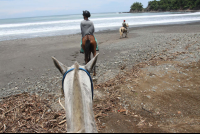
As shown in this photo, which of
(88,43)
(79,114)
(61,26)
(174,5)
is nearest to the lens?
(79,114)

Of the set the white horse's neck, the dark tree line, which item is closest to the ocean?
the white horse's neck

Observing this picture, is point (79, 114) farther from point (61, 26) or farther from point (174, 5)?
point (174, 5)

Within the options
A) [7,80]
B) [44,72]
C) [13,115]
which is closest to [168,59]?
[44,72]

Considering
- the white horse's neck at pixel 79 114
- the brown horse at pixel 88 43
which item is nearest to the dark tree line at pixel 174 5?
the brown horse at pixel 88 43

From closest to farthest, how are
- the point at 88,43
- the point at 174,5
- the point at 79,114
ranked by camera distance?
the point at 79,114 → the point at 88,43 → the point at 174,5

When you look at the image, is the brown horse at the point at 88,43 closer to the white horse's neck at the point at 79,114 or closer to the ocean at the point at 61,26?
the white horse's neck at the point at 79,114

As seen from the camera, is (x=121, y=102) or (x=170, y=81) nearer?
(x=121, y=102)

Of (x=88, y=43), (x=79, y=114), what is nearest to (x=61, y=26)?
(x=88, y=43)

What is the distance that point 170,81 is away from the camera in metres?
4.49

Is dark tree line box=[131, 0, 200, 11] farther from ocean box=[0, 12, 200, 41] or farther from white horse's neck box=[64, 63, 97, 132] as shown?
white horse's neck box=[64, 63, 97, 132]

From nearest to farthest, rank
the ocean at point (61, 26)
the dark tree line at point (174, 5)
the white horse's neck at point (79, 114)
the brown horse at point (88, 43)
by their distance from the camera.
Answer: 1. the white horse's neck at point (79, 114)
2. the brown horse at point (88, 43)
3. the ocean at point (61, 26)
4. the dark tree line at point (174, 5)

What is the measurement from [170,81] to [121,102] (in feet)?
Result: 6.62

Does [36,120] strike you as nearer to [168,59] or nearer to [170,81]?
[170,81]

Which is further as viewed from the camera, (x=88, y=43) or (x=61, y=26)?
(x=61, y=26)
